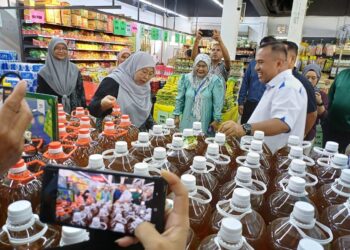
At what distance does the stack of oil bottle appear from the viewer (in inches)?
24.1

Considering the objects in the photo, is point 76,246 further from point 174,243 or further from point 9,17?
point 9,17

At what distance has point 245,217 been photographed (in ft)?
2.46

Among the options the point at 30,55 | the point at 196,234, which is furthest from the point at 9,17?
the point at 196,234

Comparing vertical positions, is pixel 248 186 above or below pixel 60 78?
below

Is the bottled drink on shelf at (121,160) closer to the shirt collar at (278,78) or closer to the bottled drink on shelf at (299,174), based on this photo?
the bottled drink on shelf at (299,174)

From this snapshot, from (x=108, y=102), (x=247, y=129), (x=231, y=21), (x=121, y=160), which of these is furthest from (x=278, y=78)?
(x=231, y=21)

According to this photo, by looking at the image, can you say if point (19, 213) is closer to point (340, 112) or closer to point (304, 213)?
point (304, 213)

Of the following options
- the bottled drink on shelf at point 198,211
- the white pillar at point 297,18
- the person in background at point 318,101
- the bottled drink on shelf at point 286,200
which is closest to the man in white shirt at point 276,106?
the bottled drink on shelf at point 286,200

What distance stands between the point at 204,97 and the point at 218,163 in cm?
167

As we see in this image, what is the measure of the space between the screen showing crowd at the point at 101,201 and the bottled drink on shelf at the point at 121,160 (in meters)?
0.53

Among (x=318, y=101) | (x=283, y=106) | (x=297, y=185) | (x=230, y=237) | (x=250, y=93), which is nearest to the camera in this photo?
(x=230, y=237)

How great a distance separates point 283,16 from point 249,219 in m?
12.0

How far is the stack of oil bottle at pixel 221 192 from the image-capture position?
0.61 meters

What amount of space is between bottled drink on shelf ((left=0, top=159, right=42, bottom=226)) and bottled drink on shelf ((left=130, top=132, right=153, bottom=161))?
1.46 feet
